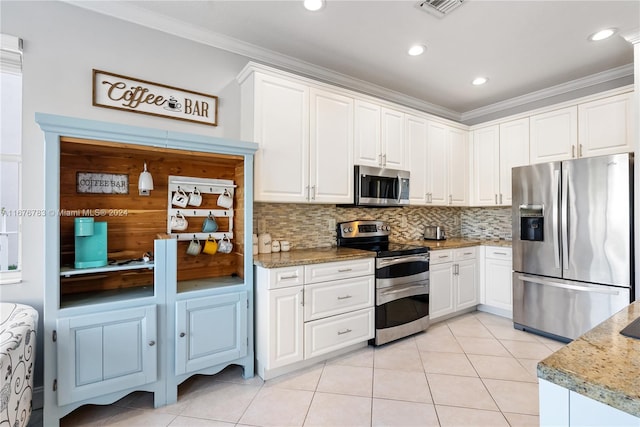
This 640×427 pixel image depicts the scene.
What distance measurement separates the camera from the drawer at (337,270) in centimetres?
241

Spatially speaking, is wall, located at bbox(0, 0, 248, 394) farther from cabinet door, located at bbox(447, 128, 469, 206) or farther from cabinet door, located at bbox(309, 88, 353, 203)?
cabinet door, located at bbox(447, 128, 469, 206)

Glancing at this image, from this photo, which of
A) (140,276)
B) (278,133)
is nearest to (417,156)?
(278,133)

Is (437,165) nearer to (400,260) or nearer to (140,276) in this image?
(400,260)

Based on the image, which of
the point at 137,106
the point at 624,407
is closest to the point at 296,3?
the point at 137,106

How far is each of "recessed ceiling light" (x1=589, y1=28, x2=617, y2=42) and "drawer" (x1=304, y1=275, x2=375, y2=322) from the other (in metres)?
2.72

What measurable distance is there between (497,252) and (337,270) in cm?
219

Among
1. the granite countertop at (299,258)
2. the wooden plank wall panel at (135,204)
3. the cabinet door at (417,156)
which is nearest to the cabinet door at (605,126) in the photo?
the cabinet door at (417,156)

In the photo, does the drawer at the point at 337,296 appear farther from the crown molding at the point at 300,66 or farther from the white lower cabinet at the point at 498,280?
the crown molding at the point at 300,66

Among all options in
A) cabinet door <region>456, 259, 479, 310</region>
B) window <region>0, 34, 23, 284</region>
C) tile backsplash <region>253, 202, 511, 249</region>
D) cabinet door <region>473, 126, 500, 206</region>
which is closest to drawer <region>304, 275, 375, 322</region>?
tile backsplash <region>253, 202, 511, 249</region>

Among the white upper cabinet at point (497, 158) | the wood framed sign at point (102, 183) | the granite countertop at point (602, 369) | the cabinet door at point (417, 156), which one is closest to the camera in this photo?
the granite countertop at point (602, 369)

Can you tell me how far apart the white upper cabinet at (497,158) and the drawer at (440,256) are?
100cm

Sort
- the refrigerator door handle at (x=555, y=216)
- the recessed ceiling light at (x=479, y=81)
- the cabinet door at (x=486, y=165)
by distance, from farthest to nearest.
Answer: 1. the cabinet door at (x=486, y=165)
2. the recessed ceiling light at (x=479, y=81)
3. the refrigerator door handle at (x=555, y=216)

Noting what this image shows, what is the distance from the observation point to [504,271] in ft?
11.7

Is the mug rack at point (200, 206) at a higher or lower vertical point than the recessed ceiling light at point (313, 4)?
lower
